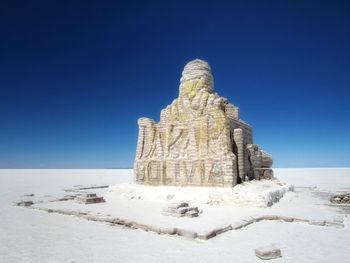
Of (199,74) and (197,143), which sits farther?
(199,74)

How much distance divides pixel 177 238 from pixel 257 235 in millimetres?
2774

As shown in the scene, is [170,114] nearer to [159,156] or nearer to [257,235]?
[159,156]

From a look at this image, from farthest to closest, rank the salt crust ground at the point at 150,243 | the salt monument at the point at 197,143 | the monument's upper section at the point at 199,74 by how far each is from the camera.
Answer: the monument's upper section at the point at 199,74, the salt monument at the point at 197,143, the salt crust ground at the point at 150,243

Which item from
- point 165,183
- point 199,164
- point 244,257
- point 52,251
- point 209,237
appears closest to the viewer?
point 244,257

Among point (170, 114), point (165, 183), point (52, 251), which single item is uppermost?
point (170, 114)

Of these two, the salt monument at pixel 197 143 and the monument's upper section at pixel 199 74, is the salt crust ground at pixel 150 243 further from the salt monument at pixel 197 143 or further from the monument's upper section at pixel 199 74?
the monument's upper section at pixel 199 74

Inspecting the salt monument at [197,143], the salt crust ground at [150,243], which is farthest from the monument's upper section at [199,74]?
the salt crust ground at [150,243]

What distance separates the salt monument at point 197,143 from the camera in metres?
18.9

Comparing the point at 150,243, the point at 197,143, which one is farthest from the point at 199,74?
the point at 150,243

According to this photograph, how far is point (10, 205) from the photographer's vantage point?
61.4 ft

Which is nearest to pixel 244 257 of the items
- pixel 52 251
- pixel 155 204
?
pixel 52 251

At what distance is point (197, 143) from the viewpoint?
65.7ft

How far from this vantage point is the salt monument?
18891 millimetres

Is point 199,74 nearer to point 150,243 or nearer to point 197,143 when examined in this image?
point 197,143
